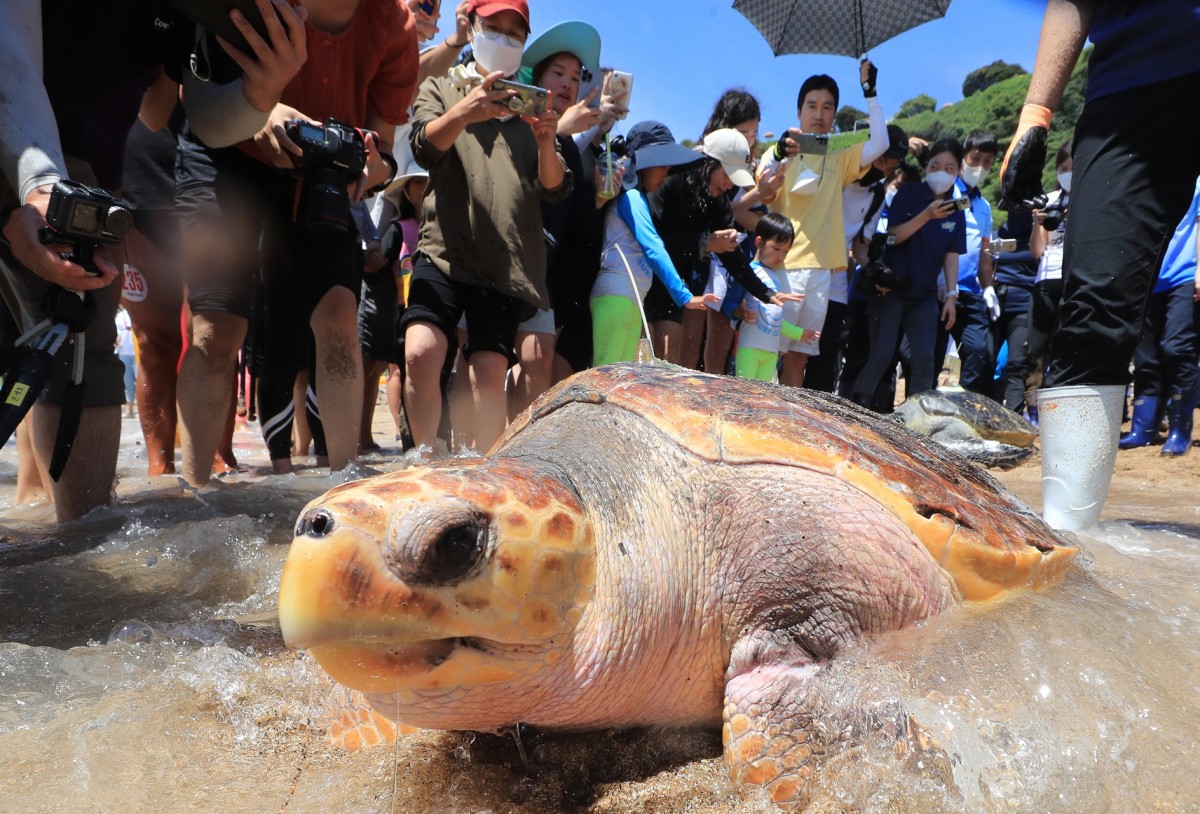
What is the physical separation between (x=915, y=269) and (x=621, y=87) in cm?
228

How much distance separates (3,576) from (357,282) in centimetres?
133

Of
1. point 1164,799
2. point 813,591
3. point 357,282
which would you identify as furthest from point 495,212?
point 1164,799

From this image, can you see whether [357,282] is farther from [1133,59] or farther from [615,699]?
[1133,59]

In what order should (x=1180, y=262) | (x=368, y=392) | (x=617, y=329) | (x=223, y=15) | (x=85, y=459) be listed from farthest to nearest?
(x=1180, y=262)
(x=368, y=392)
(x=617, y=329)
(x=85, y=459)
(x=223, y=15)

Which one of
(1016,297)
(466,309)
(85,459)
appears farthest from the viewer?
(1016,297)

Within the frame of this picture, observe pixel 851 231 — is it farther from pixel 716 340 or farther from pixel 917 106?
pixel 917 106

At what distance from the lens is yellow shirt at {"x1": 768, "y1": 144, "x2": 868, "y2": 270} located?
4.36 m

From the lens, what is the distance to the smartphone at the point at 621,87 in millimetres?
3410

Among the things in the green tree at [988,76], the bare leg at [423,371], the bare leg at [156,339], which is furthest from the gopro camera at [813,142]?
the green tree at [988,76]

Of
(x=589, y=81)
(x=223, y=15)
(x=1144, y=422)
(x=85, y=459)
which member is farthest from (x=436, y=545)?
(x=1144, y=422)

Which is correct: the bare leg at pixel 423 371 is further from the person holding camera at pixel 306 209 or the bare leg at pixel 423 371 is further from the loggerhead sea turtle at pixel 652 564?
the loggerhead sea turtle at pixel 652 564

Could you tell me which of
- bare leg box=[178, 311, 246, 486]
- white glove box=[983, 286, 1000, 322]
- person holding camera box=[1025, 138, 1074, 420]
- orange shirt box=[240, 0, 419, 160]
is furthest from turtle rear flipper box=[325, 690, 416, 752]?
white glove box=[983, 286, 1000, 322]

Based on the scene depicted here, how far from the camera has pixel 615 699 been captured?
100 centimetres

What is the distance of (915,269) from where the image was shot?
4.69 m
